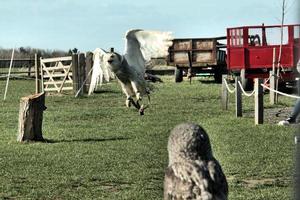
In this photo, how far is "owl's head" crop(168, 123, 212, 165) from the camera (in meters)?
2.74

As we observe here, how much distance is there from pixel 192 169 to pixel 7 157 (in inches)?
295

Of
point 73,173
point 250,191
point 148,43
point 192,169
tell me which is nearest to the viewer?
point 192,169

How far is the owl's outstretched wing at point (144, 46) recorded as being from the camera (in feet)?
57.3

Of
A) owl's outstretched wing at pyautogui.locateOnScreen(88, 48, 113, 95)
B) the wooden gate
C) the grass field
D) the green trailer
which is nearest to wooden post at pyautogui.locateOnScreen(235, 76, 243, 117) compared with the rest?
the grass field

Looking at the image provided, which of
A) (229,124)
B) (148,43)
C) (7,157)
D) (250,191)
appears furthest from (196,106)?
(250,191)

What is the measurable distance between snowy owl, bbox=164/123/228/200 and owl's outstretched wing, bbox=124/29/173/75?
48.0ft

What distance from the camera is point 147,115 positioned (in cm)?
1650

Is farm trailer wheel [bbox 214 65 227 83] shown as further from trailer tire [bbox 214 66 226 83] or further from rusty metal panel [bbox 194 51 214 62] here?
rusty metal panel [bbox 194 51 214 62]

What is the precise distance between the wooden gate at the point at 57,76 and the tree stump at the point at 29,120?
14.9 m

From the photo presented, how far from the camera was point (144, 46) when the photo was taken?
17.7 meters

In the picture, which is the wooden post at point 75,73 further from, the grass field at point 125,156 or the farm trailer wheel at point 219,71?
the farm trailer wheel at point 219,71

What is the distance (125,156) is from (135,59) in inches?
334

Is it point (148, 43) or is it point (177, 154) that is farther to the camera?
point (148, 43)

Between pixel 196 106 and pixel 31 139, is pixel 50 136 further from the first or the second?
pixel 196 106
